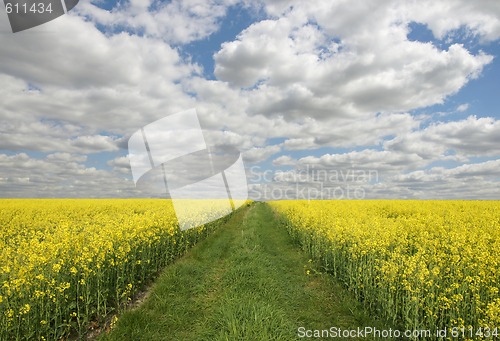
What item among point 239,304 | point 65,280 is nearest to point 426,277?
point 239,304

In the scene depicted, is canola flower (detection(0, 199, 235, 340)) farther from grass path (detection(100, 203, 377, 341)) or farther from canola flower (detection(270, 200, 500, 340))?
canola flower (detection(270, 200, 500, 340))

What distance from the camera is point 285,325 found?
6.60m

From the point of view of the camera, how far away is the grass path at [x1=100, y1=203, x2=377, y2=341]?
6.55 metres

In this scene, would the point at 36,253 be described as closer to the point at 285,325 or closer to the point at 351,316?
the point at 285,325

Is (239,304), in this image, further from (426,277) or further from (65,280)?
(426,277)

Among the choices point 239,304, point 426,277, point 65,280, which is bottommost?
point 239,304

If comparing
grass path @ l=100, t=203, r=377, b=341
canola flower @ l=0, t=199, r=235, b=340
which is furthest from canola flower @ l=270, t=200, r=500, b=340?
canola flower @ l=0, t=199, r=235, b=340

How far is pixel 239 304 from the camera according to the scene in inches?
287

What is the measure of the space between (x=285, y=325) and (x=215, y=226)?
16.3 m

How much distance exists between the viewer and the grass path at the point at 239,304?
21.5ft

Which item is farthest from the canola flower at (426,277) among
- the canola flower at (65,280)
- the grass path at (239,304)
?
the canola flower at (65,280)

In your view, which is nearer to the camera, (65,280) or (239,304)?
(65,280)

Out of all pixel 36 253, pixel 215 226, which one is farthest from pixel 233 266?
pixel 215 226

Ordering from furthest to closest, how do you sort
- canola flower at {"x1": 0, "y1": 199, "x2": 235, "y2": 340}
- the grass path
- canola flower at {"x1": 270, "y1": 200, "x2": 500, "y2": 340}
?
the grass path → canola flower at {"x1": 0, "y1": 199, "x2": 235, "y2": 340} → canola flower at {"x1": 270, "y1": 200, "x2": 500, "y2": 340}
